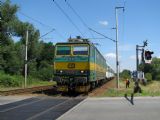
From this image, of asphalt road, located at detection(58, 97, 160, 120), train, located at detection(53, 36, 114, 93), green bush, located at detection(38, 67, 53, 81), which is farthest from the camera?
green bush, located at detection(38, 67, 53, 81)

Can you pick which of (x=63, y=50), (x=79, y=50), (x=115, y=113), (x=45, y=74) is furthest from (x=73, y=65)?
(x=45, y=74)

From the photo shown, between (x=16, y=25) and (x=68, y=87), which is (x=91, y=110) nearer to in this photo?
(x=68, y=87)

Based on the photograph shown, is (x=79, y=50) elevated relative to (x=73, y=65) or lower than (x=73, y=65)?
elevated

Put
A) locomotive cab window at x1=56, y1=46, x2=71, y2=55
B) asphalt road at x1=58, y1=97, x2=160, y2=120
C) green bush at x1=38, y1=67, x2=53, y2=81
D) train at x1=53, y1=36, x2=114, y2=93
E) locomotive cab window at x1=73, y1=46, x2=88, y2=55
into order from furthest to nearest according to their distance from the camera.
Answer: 1. green bush at x1=38, y1=67, x2=53, y2=81
2. locomotive cab window at x1=56, y1=46, x2=71, y2=55
3. locomotive cab window at x1=73, y1=46, x2=88, y2=55
4. train at x1=53, y1=36, x2=114, y2=93
5. asphalt road at x1=58, y1=97, x2=160, y2=120

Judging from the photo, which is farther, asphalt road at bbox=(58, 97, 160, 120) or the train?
the train

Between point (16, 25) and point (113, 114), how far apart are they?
6156 centimetres

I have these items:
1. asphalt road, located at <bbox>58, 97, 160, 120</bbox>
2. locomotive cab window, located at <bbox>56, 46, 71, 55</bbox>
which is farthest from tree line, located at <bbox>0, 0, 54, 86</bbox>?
asphalt road, located at <bbox>58, 97, 160, 120</bbox>

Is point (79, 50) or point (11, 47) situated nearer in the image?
point (79, 50)

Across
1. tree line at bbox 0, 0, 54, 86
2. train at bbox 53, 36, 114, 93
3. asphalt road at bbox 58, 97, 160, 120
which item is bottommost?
asphalt road at bbox 58, 97, 160, 120

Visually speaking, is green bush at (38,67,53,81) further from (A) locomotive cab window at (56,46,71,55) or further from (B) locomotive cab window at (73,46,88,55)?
(B) locomotive cab window at (73,46,88,55)

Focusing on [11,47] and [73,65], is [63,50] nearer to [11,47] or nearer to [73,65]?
[73,65]

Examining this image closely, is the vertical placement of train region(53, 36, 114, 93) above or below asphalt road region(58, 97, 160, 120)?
above

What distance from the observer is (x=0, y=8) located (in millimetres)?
70562

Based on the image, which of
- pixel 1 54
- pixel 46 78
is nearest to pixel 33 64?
pixel 46 78
